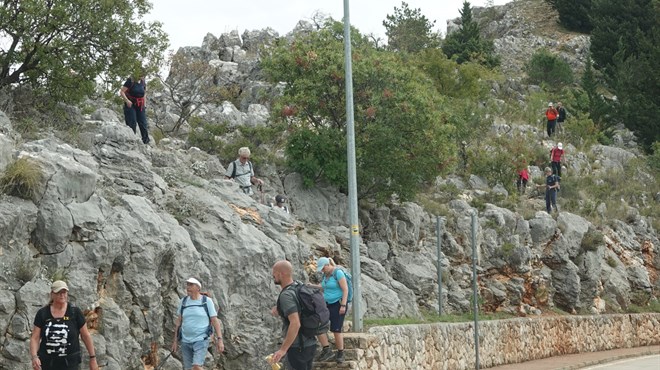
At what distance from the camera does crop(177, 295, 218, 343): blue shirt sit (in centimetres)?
1356

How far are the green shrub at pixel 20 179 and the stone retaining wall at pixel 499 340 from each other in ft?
19.1

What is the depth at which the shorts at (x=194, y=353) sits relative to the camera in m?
13.6

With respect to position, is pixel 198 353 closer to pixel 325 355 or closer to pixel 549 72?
pixel 325 355

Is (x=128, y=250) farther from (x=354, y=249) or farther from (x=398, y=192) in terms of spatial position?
(x=398, y=192)

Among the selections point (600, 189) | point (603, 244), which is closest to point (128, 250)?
point (603, 244)

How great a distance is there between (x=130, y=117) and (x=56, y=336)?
10.5 meters

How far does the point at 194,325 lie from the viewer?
44.5 ft

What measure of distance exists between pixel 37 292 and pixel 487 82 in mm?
50402

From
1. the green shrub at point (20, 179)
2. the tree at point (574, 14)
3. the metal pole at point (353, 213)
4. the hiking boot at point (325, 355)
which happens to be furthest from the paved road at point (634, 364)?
the tree at point (574, 14)

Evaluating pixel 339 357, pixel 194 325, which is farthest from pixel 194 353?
pixel 339 357

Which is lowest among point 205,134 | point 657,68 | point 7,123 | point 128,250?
point 128,250

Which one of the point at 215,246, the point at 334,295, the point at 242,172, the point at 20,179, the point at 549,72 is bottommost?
the point at 334,295

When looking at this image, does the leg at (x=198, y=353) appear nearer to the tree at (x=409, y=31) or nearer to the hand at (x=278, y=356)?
the hand at (x=278, y=356)

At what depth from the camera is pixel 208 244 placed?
1803 cm
